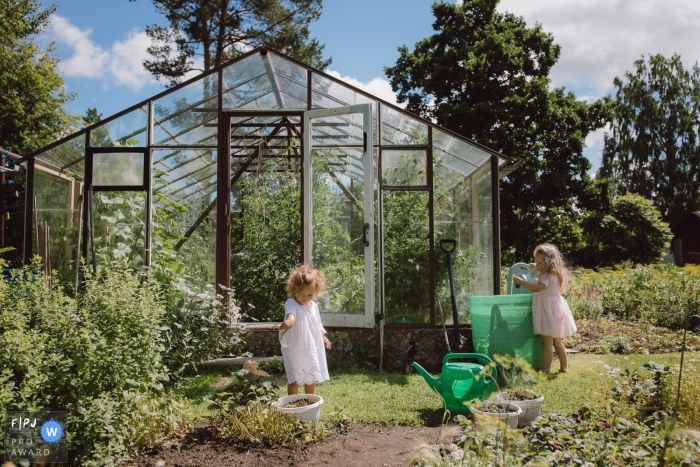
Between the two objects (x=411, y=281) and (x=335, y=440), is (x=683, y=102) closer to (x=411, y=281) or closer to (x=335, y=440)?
(x=411, y=281)

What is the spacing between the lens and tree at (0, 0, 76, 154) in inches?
632

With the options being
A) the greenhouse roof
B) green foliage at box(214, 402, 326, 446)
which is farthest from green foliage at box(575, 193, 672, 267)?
green foliage at box(214, 402, 326, 446)

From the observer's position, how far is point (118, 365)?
119 inches

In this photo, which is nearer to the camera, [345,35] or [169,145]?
[169,145]

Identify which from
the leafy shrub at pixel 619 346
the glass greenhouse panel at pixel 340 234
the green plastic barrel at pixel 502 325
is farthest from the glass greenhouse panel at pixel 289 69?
the leafy shrub at pixel 619 346

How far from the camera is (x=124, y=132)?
21.4 feet

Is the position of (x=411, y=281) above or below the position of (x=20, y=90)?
below

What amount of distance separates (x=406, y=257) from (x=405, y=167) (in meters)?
1.02

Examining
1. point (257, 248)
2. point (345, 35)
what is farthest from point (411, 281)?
point (345, 35)

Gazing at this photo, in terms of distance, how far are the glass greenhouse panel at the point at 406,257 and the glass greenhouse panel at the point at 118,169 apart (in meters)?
2.85

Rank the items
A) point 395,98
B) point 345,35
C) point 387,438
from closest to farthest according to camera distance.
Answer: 1. point 387,438
2. point 345,35
3. point 395,98

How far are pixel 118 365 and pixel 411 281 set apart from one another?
380 cm

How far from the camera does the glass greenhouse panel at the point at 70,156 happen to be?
→ 6516 millimetres

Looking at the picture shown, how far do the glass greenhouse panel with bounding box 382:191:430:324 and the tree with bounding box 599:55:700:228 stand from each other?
2443cm
